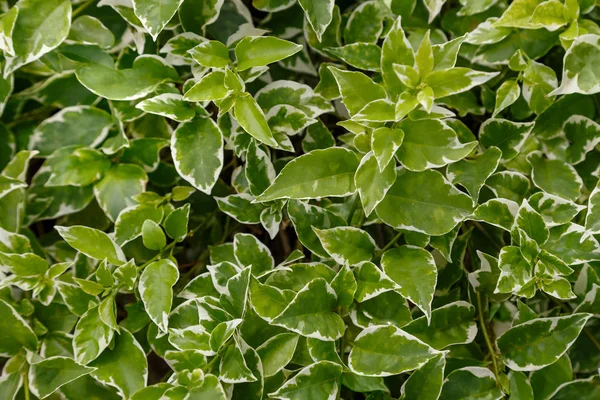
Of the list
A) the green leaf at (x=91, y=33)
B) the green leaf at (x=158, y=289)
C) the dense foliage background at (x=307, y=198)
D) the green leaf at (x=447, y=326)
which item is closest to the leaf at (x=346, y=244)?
the dense foliage background at (x=307, y=198)

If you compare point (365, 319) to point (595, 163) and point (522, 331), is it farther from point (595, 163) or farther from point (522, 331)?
point (595, 163)

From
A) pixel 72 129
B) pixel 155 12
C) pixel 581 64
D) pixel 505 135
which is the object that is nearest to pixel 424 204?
pixel 505 135

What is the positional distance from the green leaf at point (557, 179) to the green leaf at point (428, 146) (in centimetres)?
20

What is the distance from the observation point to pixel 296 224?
2.77ft

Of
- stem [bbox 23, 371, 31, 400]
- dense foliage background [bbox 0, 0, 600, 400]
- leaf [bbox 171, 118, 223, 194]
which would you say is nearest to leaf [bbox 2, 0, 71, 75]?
dense foliage background [bbox 0, 0, 600, 400]

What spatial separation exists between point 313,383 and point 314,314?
0.09 metres

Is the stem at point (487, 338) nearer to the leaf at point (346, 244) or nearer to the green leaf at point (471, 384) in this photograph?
the green leaf at point (471, 384)

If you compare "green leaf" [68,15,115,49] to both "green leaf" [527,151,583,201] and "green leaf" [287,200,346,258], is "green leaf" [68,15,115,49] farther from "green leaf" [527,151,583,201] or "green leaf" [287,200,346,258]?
"green leaf" [527,151,583,201]

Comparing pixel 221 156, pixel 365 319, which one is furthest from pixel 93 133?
pixel 365 319

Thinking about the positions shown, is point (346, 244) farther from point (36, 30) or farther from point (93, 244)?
point (36, 30)

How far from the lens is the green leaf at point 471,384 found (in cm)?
83

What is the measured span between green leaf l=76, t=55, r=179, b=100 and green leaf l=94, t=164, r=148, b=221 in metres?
0.13

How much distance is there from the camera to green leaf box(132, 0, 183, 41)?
30.0 inches

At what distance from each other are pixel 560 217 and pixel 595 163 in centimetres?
18
